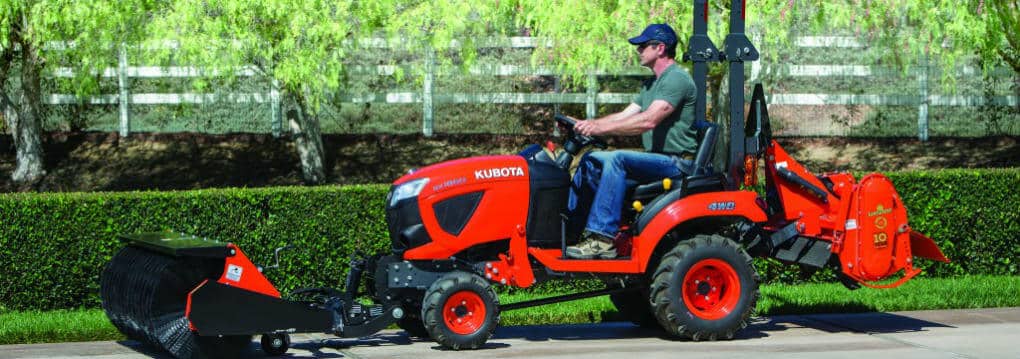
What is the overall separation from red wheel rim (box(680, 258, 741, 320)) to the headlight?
170cm

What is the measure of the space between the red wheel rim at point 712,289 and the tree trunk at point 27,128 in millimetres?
12284

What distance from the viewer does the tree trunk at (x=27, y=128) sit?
61.4 feet

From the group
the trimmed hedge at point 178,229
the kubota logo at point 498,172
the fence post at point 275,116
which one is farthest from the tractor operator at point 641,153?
the fence post at point 275,116

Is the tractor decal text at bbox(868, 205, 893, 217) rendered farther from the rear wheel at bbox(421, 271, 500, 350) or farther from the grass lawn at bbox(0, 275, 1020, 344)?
the rear wheel at bbox(421, 271, 500, 350)

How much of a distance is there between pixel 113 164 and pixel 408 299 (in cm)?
1224

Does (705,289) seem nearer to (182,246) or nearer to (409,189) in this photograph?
(409,189)

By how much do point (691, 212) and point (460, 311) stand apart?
1496 mm

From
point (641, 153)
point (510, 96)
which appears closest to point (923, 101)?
point (510, 96)

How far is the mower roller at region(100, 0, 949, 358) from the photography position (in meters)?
8.02

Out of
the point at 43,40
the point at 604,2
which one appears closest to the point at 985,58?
the point at 604,2

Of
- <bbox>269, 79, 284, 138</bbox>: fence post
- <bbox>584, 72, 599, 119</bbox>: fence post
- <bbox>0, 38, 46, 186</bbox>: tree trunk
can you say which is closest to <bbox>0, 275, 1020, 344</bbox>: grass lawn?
<bbox>584, 72, 599, 119</bbox>: fence post

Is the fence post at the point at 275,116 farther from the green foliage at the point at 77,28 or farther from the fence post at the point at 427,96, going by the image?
the green foliage at the point at 77,28

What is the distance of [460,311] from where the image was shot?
834cm

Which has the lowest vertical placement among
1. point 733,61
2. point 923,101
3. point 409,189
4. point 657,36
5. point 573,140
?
point 409,189
